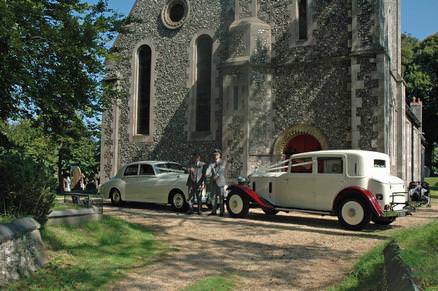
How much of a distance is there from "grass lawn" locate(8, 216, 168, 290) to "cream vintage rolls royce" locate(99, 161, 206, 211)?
453 cm

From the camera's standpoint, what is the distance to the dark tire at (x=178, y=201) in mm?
13383

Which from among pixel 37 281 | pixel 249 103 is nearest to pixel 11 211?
pixel 37 281

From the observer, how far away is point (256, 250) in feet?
24.7

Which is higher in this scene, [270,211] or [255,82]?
[255,82]

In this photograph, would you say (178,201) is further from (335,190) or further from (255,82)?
(255,82)

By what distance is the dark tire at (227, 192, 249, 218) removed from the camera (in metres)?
11.8

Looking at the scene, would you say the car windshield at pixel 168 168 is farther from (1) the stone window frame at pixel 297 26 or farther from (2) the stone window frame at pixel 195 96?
(1) the stone window frame at pixel 297 26

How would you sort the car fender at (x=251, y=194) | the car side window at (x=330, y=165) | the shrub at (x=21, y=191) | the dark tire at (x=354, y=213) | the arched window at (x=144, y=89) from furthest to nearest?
the arched window at (x=144, y=89)
the car fender at (x=251, y=194)
the car side window at (x=330, y=165)
the dark tire at (x=354, y=213)
the shrub at (x=21, y=191)

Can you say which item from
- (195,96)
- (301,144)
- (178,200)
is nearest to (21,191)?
(178,200)

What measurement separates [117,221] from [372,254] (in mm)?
4867

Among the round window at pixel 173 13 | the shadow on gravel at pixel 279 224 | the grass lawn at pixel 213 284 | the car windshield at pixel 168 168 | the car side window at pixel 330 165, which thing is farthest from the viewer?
the round window at pixel 173 13

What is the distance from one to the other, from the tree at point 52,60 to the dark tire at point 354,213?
5.97m

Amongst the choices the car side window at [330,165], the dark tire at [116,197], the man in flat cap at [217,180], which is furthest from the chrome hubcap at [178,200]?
the car side window at [330,165]

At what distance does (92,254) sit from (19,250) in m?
1.37
